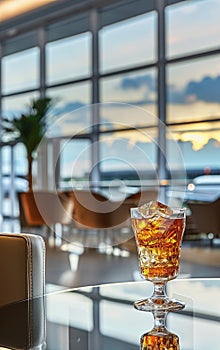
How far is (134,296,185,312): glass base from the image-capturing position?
1686mm

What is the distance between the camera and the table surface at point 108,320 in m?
1.42

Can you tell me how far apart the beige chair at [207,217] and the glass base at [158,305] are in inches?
225

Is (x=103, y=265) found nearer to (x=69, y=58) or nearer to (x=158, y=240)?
(x=158, y=240)

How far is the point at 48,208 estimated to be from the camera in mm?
8234

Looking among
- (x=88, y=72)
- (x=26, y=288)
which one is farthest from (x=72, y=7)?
(x=26, y=288)

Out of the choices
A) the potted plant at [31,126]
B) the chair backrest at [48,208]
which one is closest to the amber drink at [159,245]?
the chair backrest at [48,208]

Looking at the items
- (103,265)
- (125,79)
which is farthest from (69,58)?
(103,265)

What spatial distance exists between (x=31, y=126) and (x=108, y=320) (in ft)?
29.9

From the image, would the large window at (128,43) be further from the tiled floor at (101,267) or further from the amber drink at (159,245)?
the amber drink at (159,245)

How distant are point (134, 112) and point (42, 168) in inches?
103

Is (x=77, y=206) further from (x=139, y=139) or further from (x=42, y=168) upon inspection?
(x=42, y=168)

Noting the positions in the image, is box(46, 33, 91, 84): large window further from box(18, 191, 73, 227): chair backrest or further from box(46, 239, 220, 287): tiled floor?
box(46, 239, 220, 287): tiled floor

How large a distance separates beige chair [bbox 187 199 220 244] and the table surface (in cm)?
529

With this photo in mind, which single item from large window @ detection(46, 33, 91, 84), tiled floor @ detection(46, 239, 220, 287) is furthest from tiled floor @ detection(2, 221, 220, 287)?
large window @ detection(46, 33, 91, 84)
